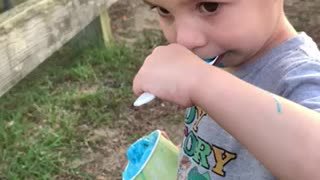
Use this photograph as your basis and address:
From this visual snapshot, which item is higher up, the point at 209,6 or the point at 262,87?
the point at 209,6

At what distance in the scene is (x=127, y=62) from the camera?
3.86m

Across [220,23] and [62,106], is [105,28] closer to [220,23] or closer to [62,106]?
[62,106]

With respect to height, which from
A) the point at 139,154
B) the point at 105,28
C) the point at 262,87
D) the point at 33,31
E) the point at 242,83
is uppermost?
the point at 242,83

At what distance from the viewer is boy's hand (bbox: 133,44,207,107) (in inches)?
42.3

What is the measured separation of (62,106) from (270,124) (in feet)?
8.16

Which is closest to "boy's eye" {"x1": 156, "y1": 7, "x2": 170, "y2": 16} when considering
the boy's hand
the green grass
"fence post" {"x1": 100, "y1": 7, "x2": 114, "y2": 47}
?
the boy's hand

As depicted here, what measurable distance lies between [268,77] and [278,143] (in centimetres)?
28

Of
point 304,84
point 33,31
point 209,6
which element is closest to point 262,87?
point 304,84

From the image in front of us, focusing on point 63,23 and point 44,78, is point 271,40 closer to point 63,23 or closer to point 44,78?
point 63,23

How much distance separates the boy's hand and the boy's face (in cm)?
5

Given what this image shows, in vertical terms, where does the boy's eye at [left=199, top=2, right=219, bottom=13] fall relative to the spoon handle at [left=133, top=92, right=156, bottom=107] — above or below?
above

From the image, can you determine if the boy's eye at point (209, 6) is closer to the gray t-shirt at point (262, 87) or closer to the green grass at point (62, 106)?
the gray t-shirt at point (262, 87)

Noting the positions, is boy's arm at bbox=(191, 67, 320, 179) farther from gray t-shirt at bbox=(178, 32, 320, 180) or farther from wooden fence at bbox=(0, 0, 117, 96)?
wooden fence at bbox=(0, 0, 117, 96)

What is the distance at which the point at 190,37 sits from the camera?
1.15 m
